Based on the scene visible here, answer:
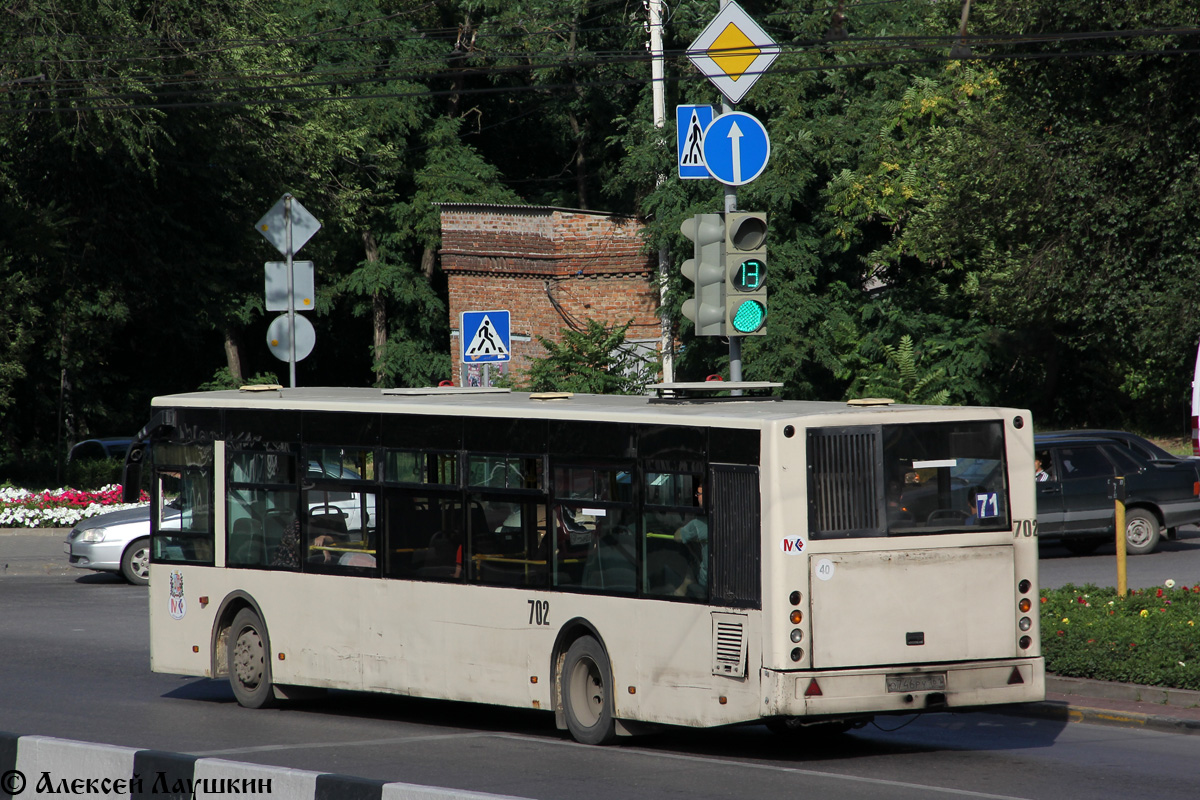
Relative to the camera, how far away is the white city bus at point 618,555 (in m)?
9.74

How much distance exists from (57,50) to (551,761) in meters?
20.2

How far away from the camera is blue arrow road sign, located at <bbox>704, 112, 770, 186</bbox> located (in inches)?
548

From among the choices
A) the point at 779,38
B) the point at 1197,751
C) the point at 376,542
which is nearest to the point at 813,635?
the point at 1197,751

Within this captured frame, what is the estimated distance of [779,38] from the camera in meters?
38.5

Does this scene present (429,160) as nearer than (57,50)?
No

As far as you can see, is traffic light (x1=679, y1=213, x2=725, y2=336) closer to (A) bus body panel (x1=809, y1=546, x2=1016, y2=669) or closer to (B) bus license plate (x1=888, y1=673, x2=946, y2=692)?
(A) bus body panel (x1=809, y1=546, x2=1016, y2=669)

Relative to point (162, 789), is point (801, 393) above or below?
above

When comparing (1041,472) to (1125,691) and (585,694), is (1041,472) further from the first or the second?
(585,694)

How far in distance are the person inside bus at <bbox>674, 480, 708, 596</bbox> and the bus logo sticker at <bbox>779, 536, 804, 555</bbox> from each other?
0.67 m

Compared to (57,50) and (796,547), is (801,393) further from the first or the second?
(796,547)

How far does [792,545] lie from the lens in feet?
31.6

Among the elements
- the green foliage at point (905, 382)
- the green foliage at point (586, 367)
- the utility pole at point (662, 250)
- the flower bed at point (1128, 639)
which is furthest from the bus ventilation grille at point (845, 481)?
the utility pole at point (662, 250)

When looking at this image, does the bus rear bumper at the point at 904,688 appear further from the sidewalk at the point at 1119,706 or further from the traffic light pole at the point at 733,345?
the traffic light pole at the point at 733,345

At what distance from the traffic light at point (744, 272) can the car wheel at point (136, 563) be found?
1156 centimetres
